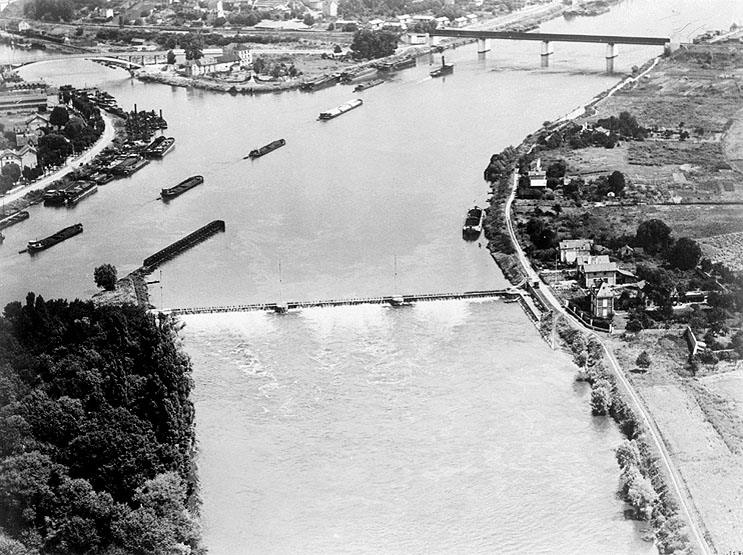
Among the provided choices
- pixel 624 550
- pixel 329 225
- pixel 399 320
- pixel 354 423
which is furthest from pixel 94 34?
pixel 624 550

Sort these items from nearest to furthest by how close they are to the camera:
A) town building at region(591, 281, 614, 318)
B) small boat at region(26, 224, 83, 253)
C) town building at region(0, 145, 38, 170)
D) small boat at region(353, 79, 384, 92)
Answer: town building at region(591, 281, 614, 318), small boat at region(26, 224, 83, 253), town building at region(0, 145, 38, 170), small boat at region(353, 79, 384, 92)

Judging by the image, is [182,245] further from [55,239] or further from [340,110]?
[340,110]

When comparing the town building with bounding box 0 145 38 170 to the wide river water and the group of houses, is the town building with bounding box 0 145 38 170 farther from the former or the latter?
the group of houses

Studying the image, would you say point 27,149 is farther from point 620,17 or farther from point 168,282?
point 620,17

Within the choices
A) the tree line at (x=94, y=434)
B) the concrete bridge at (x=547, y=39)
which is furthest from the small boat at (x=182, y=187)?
the concrete bridge at (x=547, y=39)

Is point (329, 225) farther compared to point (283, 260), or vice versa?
point (329, 225)

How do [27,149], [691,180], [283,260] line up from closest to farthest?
[283,260] → [691,180] → [27,149]

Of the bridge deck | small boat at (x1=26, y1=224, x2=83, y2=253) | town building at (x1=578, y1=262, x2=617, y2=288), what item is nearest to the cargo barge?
small boat at (x1=26, y1=224, x2=83, y2=253)

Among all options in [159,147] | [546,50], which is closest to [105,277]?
[159,147]
